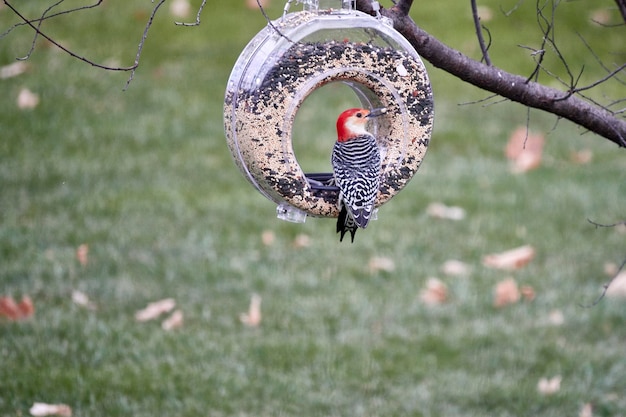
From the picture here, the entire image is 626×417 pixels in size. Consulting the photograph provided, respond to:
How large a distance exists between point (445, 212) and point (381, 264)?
0.91 metres

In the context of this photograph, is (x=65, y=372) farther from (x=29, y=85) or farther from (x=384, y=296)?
(x=29, y=85)

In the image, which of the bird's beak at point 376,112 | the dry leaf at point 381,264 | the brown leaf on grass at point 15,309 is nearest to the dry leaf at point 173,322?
the brown leaf on grass at point 15,309

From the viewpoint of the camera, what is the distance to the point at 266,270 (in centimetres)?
530

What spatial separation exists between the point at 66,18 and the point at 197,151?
314 cm

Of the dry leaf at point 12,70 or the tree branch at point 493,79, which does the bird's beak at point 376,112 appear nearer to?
the tree branch at point 493,79

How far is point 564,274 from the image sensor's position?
17.6 ft

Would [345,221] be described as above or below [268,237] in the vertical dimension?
above

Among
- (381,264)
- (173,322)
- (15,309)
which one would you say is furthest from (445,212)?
(15,309)

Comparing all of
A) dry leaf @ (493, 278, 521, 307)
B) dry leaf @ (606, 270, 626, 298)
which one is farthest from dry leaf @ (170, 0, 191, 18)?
dry leaf @ (606, 270, 626, 298)

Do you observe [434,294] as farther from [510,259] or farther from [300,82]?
[300,82]

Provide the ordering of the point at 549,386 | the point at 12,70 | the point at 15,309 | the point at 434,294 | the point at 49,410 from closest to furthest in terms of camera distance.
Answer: the point at 49,410, the point at 549,386, the point at 15,309, the point at 434,294, the point at 12,70

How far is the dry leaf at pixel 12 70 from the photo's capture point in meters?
7.82

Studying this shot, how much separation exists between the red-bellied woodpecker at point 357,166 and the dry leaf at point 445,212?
3542 millimetres

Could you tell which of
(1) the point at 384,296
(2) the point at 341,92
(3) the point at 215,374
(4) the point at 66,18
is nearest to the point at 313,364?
(3) the point at 215,374
